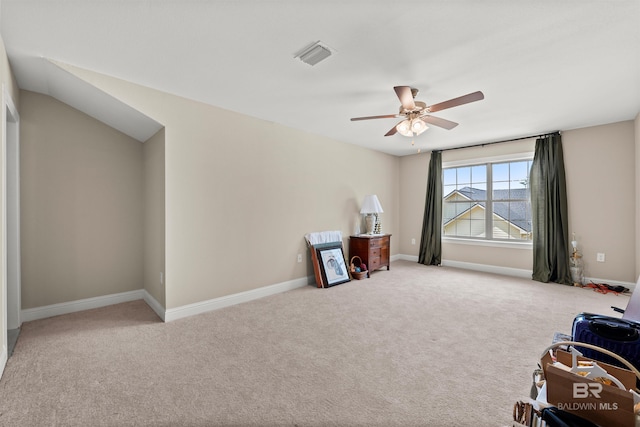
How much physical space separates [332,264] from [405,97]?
264 centimetres

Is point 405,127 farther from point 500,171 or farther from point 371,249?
point 500,171

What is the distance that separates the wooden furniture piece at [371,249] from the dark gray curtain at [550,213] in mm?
2385

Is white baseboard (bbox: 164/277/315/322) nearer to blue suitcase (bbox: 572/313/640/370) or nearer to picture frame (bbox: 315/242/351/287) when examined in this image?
picture frame (bbox: 315/242/351/287)

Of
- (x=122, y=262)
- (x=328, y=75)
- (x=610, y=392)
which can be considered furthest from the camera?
(x=122, y=262)

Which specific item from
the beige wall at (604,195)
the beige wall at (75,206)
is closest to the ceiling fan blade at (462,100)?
the beige wall at (604,195)

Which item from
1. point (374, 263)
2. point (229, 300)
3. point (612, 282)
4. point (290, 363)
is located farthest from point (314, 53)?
point (612, 282)

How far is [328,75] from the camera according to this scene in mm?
2576

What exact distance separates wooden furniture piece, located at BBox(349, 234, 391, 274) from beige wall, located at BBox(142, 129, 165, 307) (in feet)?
9.81

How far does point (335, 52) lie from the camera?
2199 mm

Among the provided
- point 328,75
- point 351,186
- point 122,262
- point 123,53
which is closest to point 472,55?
point 328,75

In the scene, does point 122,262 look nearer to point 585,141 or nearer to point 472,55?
point 472,55

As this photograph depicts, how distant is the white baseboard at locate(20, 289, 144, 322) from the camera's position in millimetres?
2888

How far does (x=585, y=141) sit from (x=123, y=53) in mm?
5879

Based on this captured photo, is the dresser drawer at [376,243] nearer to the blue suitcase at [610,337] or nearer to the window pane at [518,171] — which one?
the window pane at [518,171]
